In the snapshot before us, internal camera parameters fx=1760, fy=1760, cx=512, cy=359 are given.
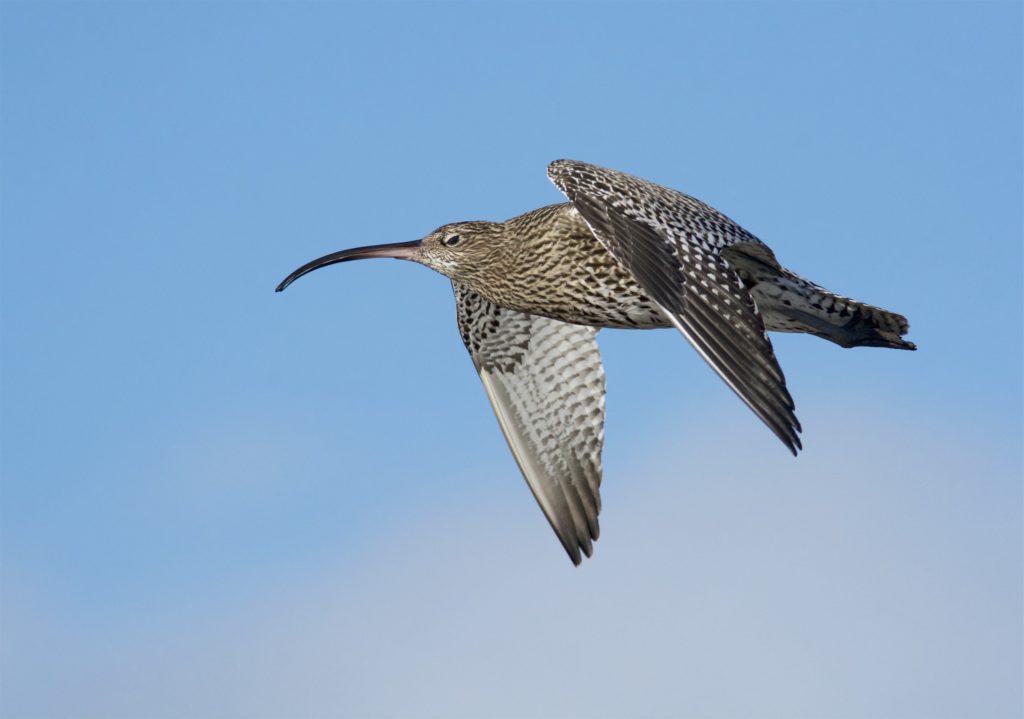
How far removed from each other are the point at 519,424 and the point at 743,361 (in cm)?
456

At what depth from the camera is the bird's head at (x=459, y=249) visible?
47.9 feet

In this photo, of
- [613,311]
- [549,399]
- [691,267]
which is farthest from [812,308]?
[549,399]

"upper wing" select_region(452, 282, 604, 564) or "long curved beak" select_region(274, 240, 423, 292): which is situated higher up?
"long curved beak" select_region(274, 240, 423, 292)

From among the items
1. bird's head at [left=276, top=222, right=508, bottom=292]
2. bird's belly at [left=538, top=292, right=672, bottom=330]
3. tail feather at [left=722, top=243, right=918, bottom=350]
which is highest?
bird's head at [left=276, top=222, right=508, bottom=292]

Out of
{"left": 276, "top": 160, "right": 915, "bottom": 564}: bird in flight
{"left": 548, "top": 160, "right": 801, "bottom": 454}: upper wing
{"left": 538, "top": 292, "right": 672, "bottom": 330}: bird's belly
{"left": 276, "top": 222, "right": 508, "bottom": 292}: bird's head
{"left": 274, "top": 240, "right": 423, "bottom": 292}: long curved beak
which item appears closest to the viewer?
{"left": 548, "top": 160, "right": 801, "bottom": 454}: upper wing

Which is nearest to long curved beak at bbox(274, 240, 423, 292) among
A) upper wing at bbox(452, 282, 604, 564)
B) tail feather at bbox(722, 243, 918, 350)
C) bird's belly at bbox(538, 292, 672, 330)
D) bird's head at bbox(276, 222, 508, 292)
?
bird's head at bbox(276, 222, 508, 292)

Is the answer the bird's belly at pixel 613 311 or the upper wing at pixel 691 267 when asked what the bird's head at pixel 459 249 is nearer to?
the bird's belly at pixel 613 311

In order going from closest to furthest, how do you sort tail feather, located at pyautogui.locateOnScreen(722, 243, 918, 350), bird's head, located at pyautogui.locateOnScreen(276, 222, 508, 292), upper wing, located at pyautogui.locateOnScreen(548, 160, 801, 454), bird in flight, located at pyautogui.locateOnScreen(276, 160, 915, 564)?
upper wing, located at pyautogui.locateOnScreen(548, 160, 801, 454), bird in flight, located at pyautogui.locateOnScreen(276, 160, 915, 564), tail feather, located at pyautogui.locateOnScreen(722, 243, 918, 350), bird's head, located at pyautogui.locateOnScreen(276, 222, 508, 292)

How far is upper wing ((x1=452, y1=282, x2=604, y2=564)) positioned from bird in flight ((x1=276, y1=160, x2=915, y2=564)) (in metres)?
0.01

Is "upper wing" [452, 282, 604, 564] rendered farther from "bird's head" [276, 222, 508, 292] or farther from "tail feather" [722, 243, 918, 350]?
"tail feather" [722, 243, 918, 350]

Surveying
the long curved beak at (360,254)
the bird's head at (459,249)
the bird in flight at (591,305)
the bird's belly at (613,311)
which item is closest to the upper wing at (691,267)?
the bird in flight at (591,305)

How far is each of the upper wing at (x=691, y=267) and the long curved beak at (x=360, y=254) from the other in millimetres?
1813

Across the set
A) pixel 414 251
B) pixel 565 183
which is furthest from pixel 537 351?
pixel 565 183

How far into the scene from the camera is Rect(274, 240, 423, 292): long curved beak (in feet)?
49.9
